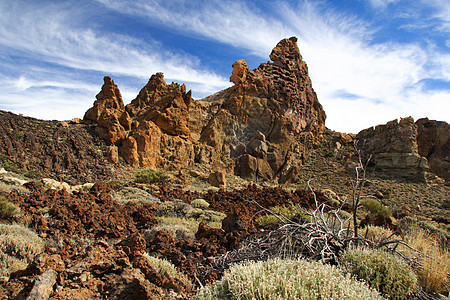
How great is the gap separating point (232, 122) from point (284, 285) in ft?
101

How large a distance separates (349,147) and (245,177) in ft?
61.7

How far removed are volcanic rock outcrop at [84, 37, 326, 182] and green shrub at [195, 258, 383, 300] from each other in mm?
19700

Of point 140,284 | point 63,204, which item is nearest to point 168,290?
point 140,284

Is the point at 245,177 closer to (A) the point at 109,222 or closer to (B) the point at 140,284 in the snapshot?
(A) the point at 109,222

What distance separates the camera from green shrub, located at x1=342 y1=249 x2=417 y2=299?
3383mm

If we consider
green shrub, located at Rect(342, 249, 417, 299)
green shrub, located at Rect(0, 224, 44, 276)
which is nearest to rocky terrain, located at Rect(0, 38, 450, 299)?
green shrub, located at Rect(0, 224, 44, 276)

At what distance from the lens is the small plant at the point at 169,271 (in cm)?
366

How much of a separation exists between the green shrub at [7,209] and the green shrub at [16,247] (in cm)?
131

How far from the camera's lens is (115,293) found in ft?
9.59

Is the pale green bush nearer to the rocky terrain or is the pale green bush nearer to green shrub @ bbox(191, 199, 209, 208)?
the rocky terrain

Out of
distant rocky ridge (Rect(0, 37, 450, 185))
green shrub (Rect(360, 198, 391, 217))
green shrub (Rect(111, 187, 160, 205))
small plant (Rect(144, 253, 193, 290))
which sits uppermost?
distant rocky ridge (Rect(0, 37, 450, 185))

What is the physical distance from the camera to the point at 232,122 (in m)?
33.0

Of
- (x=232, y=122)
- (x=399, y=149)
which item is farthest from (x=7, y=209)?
(x=399, y=149)

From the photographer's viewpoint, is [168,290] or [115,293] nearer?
[115,293]
